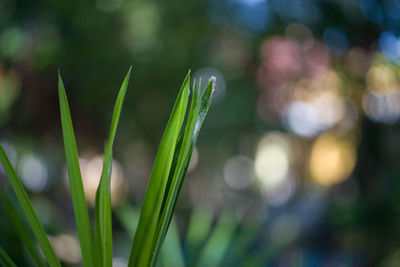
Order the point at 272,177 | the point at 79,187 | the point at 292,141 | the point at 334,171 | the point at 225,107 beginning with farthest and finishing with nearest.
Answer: the point at 272,177 → the point at 292,141 → the point at 334,171 → the point at 225,107 → the point at 79,187

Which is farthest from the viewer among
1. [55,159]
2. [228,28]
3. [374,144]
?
[55,159]

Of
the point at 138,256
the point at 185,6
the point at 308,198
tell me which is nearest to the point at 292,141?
the point at 308,198

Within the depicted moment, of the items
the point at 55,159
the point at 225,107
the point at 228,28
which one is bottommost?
the point at 55,159

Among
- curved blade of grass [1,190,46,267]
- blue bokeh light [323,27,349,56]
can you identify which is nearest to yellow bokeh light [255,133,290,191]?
blue bokeh light [323,27,349,56]

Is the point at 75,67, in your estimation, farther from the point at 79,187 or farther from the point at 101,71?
the point at 79,187

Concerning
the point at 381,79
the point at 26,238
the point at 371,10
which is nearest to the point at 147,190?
the point at 26,238

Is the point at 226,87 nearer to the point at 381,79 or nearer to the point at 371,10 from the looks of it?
the point at 381,79

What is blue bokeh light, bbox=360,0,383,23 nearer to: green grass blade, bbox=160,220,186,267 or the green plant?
green grass blade, bbox=160,220,186,267
